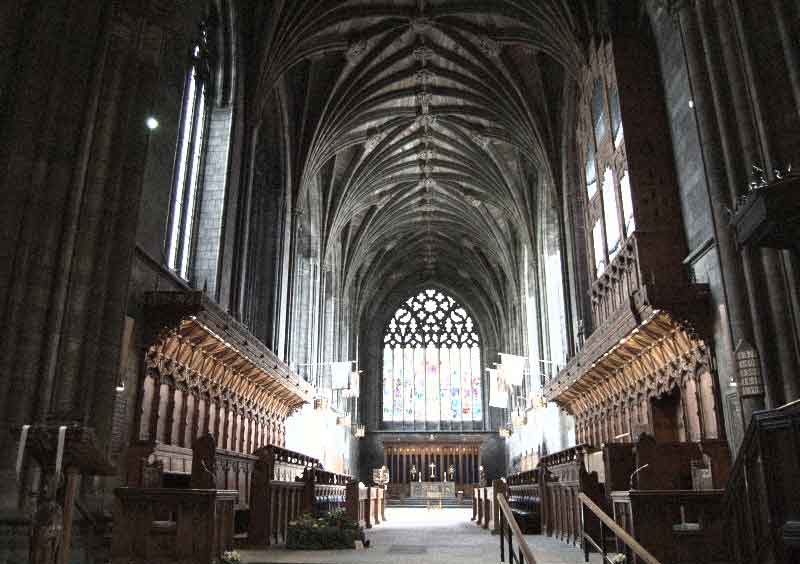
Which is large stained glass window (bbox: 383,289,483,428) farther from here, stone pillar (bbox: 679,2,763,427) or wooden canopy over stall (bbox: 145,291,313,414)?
stone pillar (bbox: 679,2,763,427)

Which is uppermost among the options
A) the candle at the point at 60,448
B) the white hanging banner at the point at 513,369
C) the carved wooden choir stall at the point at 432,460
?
the white hanging banner at the point at 513,369

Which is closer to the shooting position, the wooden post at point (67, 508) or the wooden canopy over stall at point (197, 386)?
the wooden post at point (67, 508)

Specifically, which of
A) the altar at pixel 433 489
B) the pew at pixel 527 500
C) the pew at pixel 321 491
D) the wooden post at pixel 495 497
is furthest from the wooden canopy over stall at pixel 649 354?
the altar at pixel 433 489

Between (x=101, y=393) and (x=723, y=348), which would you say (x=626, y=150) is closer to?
(x=723, y=348)

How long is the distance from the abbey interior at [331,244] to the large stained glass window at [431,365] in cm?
1100

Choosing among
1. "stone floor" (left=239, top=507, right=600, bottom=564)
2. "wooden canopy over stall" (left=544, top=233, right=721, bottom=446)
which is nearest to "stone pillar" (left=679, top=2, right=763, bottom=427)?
"wooden canopy over stall" (left=544, top=233, right=721, bottom=446)

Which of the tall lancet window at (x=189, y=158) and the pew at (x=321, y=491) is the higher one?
the tall lancet window at (x=189, y=158)

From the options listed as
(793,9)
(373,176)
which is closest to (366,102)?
(373,176)

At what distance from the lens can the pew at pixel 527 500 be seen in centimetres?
1491

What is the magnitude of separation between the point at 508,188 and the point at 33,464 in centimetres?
2152

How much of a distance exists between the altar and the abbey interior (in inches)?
255

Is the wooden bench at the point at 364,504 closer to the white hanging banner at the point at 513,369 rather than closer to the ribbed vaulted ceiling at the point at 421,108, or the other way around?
the white hanging banner at the point at 513,369

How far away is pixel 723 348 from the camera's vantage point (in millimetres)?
9945

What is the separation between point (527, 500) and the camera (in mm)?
16984
